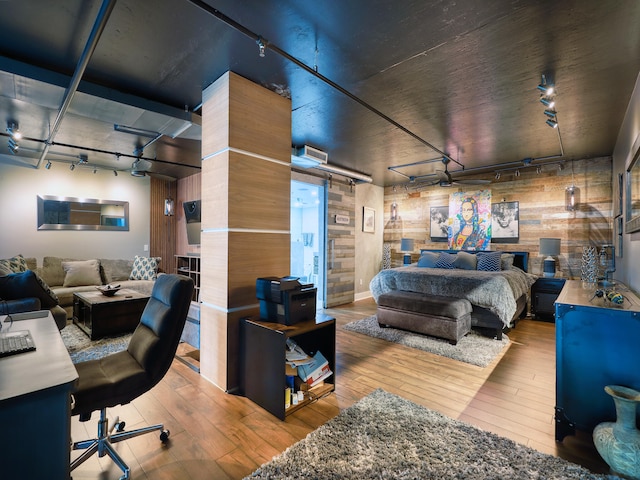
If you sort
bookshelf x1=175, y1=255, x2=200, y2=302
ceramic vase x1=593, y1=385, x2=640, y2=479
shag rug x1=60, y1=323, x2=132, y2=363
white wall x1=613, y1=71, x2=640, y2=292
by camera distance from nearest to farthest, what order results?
1. ceramic vase x1=593, y1=385, x2=640, y2=479
2. white wall x1=613, y1=71, x2=640, y2=292
3. shag rug x1=60, y1=323, x2=132, y2=363
4. bookshelf x1=175, y1=255, x2=200, y2=302

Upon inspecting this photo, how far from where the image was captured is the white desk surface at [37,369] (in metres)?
1.09

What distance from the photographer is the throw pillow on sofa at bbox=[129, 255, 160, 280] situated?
19.3ft

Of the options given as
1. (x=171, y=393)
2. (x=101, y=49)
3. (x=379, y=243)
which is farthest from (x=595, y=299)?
(x=379, y=243)

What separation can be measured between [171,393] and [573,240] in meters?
6.50

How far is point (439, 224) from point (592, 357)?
5.14 m

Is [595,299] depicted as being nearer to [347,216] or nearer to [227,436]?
[227,436]

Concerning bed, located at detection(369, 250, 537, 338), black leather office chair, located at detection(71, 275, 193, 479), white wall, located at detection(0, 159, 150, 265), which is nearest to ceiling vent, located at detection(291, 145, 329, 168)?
bed, located at detection(369, 250, 537, 338)

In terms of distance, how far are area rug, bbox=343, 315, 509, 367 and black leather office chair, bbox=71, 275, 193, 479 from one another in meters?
2.95

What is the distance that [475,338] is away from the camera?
163 inches

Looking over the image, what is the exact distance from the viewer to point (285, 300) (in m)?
2.39

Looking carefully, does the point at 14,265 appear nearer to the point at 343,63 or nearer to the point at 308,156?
the point at 308,156

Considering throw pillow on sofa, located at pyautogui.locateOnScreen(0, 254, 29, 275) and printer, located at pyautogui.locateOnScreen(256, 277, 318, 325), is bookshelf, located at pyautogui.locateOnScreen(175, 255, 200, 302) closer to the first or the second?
throw pillow on sofa, located at pyautogui.locateOnScreen(0, 254, 29, 275)

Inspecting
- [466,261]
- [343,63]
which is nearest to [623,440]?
[343,63]

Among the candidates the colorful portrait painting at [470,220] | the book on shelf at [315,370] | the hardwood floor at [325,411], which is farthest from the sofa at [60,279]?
the colorful portrait painting at [470,220]
